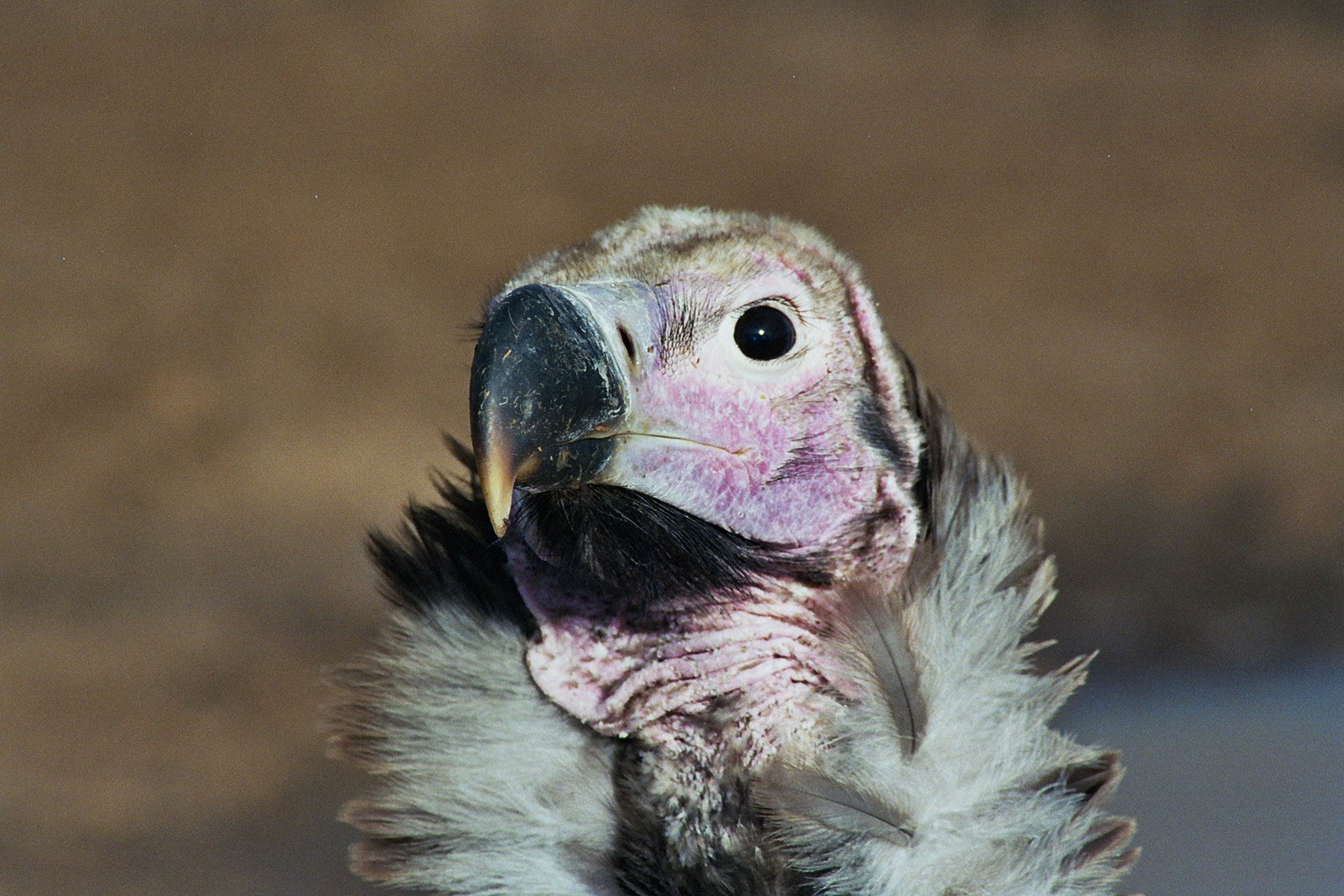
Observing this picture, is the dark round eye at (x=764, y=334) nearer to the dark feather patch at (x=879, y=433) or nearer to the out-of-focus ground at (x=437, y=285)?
the dark feather patch at (x=879, y=433)

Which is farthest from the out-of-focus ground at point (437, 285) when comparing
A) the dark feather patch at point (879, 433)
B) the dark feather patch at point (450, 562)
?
the dark feather patch at point (879, 433)

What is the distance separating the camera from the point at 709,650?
3.23 feet

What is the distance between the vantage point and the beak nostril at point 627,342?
0.89 meters

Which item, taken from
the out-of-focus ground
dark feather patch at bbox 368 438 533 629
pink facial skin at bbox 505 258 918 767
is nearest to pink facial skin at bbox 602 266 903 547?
pink facial skin at bbox 505 258 918 767

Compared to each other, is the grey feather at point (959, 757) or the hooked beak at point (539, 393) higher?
the hooked beak at point (539, 393)

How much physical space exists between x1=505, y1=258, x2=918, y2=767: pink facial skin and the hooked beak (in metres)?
0.06

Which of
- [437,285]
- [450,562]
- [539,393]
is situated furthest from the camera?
[437,285]

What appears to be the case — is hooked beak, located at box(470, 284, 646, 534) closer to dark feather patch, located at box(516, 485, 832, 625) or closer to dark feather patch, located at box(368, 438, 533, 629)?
dark feather patch, located at box(516, 485, 832, 625)

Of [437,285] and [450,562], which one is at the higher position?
[437,285]

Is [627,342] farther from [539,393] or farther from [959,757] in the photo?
[959,757]

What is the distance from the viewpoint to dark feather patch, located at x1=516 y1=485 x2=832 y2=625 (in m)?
0.95

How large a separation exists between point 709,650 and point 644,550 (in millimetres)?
96

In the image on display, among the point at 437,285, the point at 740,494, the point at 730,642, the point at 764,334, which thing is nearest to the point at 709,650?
the point at 730,642

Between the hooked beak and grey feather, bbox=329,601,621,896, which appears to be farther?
grey feather, bbox=329,601,621,896
